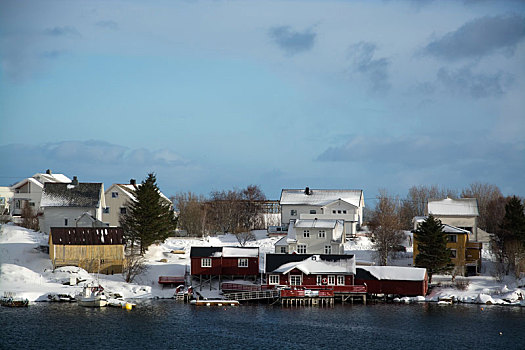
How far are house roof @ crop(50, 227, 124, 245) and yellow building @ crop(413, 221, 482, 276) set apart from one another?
33444mm

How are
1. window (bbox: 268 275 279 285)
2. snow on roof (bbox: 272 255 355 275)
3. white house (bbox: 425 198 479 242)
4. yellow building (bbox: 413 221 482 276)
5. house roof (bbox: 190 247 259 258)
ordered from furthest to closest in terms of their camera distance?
white house (bbox: 425 198 479 242)
yellow building (bbox: 413 221 482 276)
house roof (bbox: 190 247 259 258)
window (bbox: 268 275 279 285)
snow on roof (bbox: 272 255 355 275)

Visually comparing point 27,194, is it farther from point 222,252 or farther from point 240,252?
point 240,252

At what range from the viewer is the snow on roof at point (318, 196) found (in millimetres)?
105875

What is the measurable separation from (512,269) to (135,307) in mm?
40711

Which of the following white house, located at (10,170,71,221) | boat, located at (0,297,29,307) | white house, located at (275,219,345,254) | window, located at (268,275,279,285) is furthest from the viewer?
white house, located at (10,170,71,221)

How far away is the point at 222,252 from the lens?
73625 mm

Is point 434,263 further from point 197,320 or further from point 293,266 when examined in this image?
point 197,320

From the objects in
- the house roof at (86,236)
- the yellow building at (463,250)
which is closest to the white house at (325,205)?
the yellow building at (463,250)

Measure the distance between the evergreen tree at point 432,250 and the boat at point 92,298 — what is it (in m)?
33.1

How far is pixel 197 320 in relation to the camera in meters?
57.5

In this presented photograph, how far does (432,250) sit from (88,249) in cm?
3699

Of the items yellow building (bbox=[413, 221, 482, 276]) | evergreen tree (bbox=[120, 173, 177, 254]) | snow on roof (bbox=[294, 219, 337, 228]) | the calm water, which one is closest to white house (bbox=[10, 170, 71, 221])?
evergreen tree (bbox=[120, 173, 177, 254])

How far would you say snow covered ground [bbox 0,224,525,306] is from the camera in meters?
68.1

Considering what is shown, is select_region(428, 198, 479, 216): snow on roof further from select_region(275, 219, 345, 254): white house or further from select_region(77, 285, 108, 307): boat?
select_region(77, 285, 108, 307): boat
